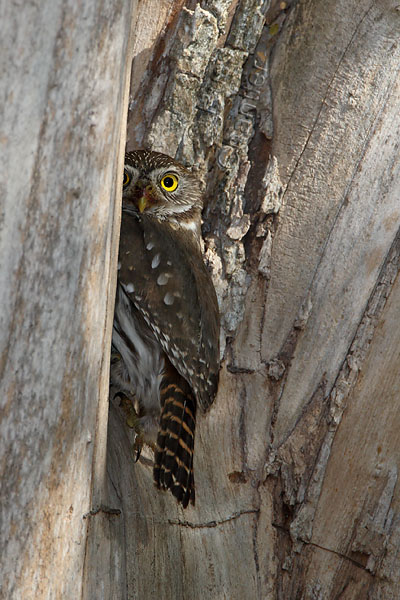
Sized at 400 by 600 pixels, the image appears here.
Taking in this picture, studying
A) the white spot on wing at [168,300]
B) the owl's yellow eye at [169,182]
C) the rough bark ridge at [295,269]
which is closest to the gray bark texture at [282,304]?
the rough bark ridge at [295,269]

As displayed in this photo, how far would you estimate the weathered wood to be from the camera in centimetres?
171

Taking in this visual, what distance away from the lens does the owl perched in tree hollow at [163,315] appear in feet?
9.80

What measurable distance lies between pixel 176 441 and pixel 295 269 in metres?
0.98

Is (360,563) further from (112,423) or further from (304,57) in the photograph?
(304,57)

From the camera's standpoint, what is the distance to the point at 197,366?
3006 mm

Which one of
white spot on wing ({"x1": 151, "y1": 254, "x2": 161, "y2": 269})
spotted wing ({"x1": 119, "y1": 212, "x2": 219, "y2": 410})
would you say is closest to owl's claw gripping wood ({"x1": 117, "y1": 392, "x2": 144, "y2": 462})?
spotted wing ({"x1": 119, "y1": 212, "x2": 219, "y2": 410})

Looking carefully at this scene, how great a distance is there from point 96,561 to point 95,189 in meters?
1.16

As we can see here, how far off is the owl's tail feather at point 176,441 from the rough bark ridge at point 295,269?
11cm

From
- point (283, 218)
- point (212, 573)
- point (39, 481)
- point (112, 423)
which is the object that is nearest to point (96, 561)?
point (39, 481)

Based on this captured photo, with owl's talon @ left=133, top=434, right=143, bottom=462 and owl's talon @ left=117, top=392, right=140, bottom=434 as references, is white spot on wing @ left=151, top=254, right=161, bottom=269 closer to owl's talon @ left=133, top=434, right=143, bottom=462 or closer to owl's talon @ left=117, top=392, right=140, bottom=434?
owl's talon @ left=117, top=392, right=140, bottom=434

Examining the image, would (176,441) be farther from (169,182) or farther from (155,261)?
(169,182)

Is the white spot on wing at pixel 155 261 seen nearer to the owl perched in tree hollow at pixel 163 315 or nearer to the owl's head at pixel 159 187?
the owl perched in tree hollow at pixel 163 315

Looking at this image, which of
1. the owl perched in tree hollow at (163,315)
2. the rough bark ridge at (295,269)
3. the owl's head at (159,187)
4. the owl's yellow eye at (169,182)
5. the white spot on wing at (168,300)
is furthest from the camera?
the owl's yellow eye at (169,182)

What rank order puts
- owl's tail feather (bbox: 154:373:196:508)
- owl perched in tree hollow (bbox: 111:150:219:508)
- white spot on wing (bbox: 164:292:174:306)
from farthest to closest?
white spot on wing (bbox: 164:292:174:306) < owl perched in tree hollow (bbox: 111:150:219:508) < owl's tail feather (bbox: 154:373:196:508)
